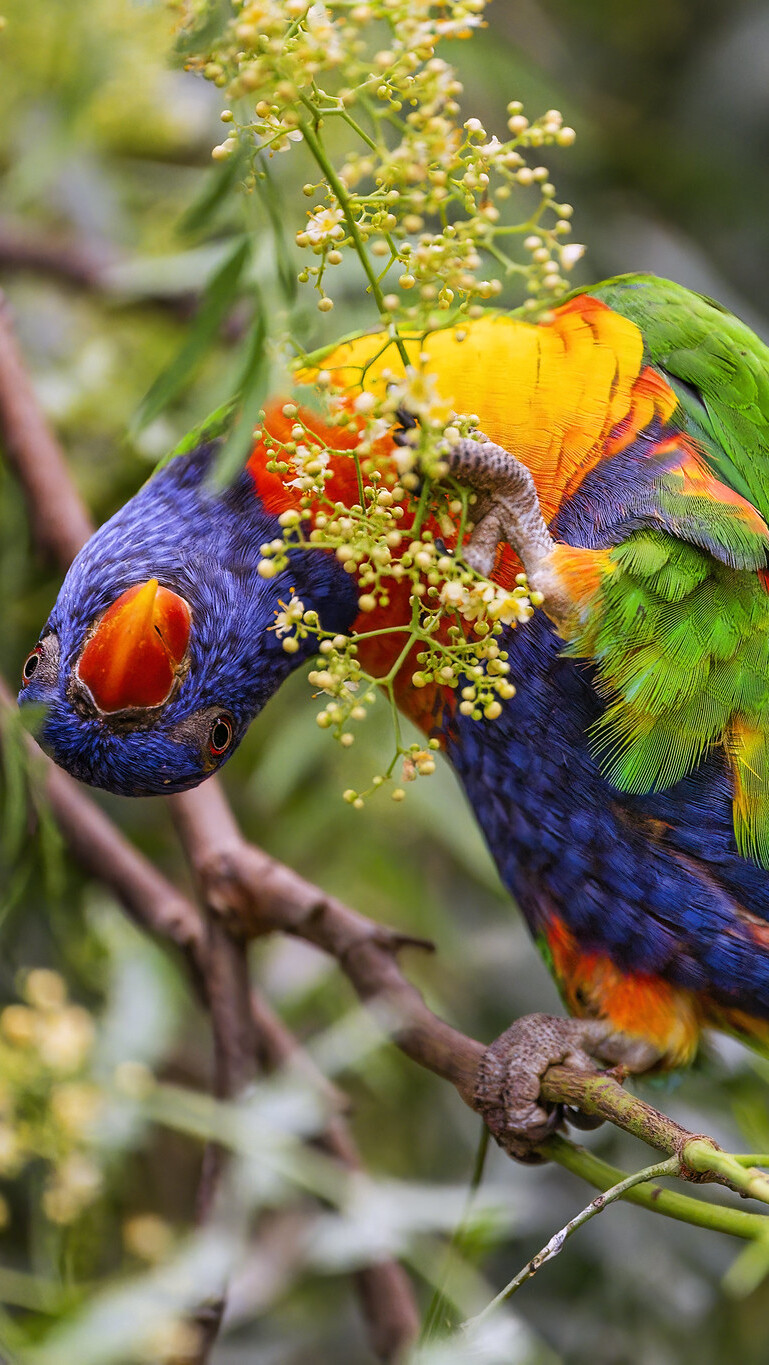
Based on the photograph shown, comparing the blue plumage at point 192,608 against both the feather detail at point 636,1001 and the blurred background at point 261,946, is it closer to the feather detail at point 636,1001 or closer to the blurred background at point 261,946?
the blurred background at point 261,946

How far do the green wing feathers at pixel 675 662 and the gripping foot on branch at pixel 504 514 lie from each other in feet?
0.20

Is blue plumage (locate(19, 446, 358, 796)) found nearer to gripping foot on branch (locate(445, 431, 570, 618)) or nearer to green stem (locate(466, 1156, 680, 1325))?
gripping foot on branch (locate(445, 431, 570, 618))

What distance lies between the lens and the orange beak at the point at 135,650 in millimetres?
981

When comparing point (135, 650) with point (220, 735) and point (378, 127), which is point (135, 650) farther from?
point (378, 127)

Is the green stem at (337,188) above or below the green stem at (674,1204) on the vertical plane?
above

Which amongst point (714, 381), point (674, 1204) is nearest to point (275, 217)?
point (714, 381)

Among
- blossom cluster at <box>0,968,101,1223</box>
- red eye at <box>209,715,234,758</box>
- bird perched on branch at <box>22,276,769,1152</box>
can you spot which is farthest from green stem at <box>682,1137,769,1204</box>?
blossom cluster at <box>0,968,101,1223</box>

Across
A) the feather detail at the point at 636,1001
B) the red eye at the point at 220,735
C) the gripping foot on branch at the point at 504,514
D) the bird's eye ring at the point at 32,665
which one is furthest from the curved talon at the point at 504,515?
the feather detail at the point at 636,1001

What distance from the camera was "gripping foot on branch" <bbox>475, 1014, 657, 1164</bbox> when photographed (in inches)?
46.1

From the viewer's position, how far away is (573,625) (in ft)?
3.51

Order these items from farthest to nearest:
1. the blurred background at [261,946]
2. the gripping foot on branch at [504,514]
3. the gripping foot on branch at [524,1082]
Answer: the blurred background at [261,946] → the gripping foot on branch at [524,1082] → the gripping foot on branch at [504,514]

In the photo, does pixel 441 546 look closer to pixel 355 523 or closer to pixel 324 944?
pixel 355 523

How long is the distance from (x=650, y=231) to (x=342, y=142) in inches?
37.6

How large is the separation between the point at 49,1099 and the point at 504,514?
874mm
